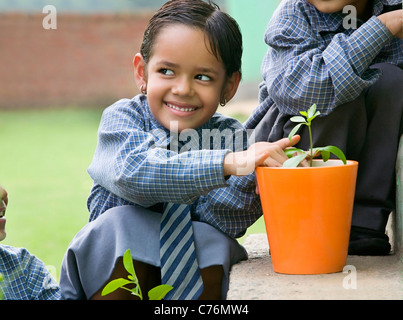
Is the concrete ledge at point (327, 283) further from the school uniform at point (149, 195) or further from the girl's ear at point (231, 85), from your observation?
the girl's ear at point (231, 85)

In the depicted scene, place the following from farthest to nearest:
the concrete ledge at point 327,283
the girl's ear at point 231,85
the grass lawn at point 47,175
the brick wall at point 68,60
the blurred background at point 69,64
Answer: the brick wall at point 68,60 → the blurred background at point 69,64 → the grass lawn at point 47,175 → the girl's ear at point 231,85 → the concrete ledge at point 327,283

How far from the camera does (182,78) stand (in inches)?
59.8

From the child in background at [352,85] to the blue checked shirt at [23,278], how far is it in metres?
0.62

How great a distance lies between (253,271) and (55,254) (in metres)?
2.43

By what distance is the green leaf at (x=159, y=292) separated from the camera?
128 cm

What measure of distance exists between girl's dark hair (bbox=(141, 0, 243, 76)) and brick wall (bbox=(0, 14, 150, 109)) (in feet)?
31.6

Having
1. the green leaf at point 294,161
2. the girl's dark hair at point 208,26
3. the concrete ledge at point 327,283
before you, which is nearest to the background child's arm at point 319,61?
the girl's dark hair at point 208,26

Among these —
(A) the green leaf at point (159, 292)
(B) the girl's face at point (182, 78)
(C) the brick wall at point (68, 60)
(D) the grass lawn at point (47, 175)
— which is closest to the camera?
(A) the green leaf at point (159, 292)

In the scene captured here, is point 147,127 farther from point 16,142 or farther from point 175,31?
point 16,142

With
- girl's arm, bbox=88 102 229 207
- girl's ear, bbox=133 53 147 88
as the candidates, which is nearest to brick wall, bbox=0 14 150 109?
girl's ear, bbox=133 53 147 88

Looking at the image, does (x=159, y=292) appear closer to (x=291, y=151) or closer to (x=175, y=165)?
(x=175, y=165)

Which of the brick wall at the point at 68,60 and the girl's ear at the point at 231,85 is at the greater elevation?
the girl's ear at the point at 231,85

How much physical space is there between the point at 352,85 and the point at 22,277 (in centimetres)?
85

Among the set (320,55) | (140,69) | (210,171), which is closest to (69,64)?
(140,69)
